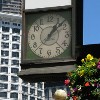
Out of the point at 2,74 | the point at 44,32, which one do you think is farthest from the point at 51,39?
the point at 2,74

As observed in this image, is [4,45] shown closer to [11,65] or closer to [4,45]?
[4,45]

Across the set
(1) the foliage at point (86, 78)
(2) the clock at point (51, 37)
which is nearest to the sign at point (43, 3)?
(2) the clock at point (51, 37)

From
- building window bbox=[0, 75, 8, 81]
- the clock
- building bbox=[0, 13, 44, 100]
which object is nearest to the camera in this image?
the clock

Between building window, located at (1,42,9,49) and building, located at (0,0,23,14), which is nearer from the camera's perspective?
building window, located at (1,42,9,49)

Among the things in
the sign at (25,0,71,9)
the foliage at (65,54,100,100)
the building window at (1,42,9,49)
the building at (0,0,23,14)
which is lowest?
the building window at (1,42,9,49)

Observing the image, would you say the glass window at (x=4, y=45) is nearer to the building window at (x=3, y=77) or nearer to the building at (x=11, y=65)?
the building at (x=11, y=65)

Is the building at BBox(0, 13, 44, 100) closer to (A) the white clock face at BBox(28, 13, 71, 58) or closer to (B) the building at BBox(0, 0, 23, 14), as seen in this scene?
(B) the building at BBox(0, 0, 23, 14)

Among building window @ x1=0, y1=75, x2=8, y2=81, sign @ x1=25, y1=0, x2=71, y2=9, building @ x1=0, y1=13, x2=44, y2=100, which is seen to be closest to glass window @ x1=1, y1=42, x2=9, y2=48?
building @ x1=0, y1=13, x2=44, y2=100

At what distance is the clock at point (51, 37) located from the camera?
4.76m

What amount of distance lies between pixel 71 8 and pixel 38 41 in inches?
21.6

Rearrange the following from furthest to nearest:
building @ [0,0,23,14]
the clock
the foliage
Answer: building @ [0,0,23,14] < the clock < the foliage

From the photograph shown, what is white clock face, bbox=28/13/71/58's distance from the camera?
4.77 metres

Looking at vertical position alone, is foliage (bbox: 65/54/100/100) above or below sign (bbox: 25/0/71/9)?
below

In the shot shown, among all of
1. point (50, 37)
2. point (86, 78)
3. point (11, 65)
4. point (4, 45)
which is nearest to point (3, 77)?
point (11, 65)
